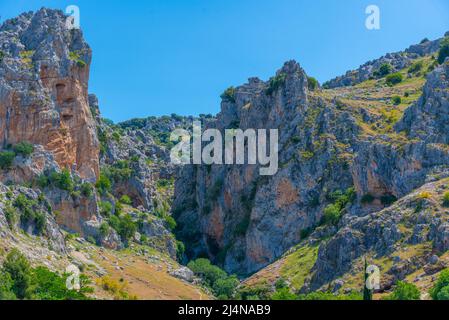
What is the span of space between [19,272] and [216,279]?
39957 millimetres

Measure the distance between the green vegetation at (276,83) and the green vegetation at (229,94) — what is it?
15473 millimetres

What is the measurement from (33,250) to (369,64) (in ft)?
409

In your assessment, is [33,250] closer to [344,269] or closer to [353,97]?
[344,269]

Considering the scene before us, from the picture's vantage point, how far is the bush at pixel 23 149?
319 ft

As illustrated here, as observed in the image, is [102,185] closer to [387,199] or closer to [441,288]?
[387,199]

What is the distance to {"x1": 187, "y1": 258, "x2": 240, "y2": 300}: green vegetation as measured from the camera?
91312mm

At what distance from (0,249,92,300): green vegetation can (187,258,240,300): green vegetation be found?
905 inches

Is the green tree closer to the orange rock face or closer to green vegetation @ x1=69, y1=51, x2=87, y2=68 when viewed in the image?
the orange rock face

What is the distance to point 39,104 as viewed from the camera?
10288 cm

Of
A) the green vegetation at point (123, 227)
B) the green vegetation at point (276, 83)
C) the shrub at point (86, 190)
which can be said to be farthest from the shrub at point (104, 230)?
the green vegetation at point (276, 83)

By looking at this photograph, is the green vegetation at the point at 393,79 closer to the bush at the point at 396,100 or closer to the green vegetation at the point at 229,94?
the bush at the point at 396,100

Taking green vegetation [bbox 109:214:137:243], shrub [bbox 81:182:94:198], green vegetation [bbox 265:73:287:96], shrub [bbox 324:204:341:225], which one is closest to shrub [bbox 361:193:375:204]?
shrub [bbox 324:204:341:225]

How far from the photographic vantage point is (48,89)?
10550 cm
